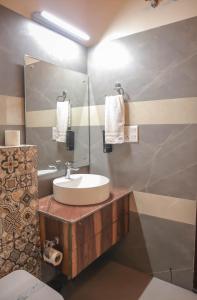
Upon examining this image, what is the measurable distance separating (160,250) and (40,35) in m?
2.07

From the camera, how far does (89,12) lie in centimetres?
206

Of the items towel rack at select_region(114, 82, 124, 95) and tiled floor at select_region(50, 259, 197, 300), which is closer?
tiled floor at select_region(50, 259, 197, 300)

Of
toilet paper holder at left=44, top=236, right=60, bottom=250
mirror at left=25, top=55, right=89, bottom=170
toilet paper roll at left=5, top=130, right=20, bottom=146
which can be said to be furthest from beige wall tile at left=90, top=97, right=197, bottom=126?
toilet paper holder at left=44, top=236, right=60, bottom=250

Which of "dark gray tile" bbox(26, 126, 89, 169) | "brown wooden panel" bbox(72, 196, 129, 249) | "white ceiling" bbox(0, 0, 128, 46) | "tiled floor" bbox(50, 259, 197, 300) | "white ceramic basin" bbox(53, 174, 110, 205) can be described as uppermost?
"white ceiling" bbox(0, 0, 128, 46)

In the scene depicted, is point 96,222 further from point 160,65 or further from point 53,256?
point 160,65

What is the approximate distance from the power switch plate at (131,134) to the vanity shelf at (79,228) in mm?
506

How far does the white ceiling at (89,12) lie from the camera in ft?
6.17

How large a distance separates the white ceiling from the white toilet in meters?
1.93

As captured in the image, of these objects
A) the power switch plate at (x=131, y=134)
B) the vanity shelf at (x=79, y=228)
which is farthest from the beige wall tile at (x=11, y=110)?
the power switch plate at (x=131, y=134)

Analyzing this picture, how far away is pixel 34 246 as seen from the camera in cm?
162

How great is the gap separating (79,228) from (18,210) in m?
0.43

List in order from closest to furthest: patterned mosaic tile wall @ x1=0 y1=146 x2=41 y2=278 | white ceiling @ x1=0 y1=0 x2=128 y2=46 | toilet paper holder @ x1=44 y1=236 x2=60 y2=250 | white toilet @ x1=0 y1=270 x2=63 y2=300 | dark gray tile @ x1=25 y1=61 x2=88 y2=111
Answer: white toilet @ x1=0 y1=270 x2=63 y2=300, patterned mosaic tile wall @ x1=0 y1=146 x2=41 y2=278, toilet paper holder @ x1=44 y1=236 x2=60 y2=250, dark gray tile @ x1=25 y1=61 x2=88 y2=111, white ceiling @ x1=0 y1=0 x2=128 y2=46

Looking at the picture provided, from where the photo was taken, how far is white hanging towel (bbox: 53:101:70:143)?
1.97 m

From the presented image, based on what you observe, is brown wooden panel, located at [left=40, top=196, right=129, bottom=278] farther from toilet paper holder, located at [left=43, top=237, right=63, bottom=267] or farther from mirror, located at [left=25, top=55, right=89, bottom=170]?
mirror, located at [left=25, top=55, right=89, bottom=170]
